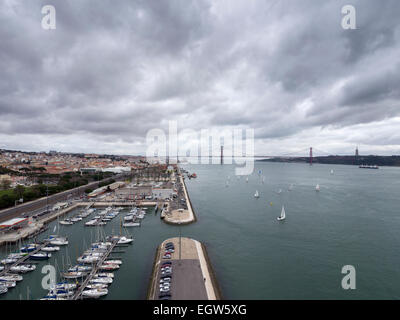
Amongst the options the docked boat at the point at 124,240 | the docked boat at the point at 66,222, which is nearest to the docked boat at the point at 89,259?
the docked boat at the point at 124,240

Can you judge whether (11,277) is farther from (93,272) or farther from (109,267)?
(109,267)

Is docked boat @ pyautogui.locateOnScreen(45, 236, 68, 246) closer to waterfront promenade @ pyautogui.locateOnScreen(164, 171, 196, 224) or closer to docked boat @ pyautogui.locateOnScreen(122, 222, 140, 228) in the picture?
docked boat @ pyautogui.locateOnScreen(122, 222, 140, 228)

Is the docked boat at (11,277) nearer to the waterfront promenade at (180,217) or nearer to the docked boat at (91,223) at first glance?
the docked boat at (91,223)

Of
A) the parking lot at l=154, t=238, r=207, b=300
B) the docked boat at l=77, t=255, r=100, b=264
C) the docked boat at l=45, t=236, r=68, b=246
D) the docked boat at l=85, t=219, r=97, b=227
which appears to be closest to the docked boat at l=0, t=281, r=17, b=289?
the docked boat at l=77, t=255, r=100, b=264

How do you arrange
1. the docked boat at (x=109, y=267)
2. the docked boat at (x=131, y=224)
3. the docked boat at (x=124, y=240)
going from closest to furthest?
the docked boat at (x=109, y=267), the docked boat at (x=124, y=240), the docked boat at (x=131, y=224)

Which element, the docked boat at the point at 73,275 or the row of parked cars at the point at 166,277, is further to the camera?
the docked boat at the point at 73,275

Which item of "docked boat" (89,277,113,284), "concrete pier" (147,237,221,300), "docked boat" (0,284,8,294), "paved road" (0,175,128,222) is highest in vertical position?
"paved road" (0,175,128,222)
